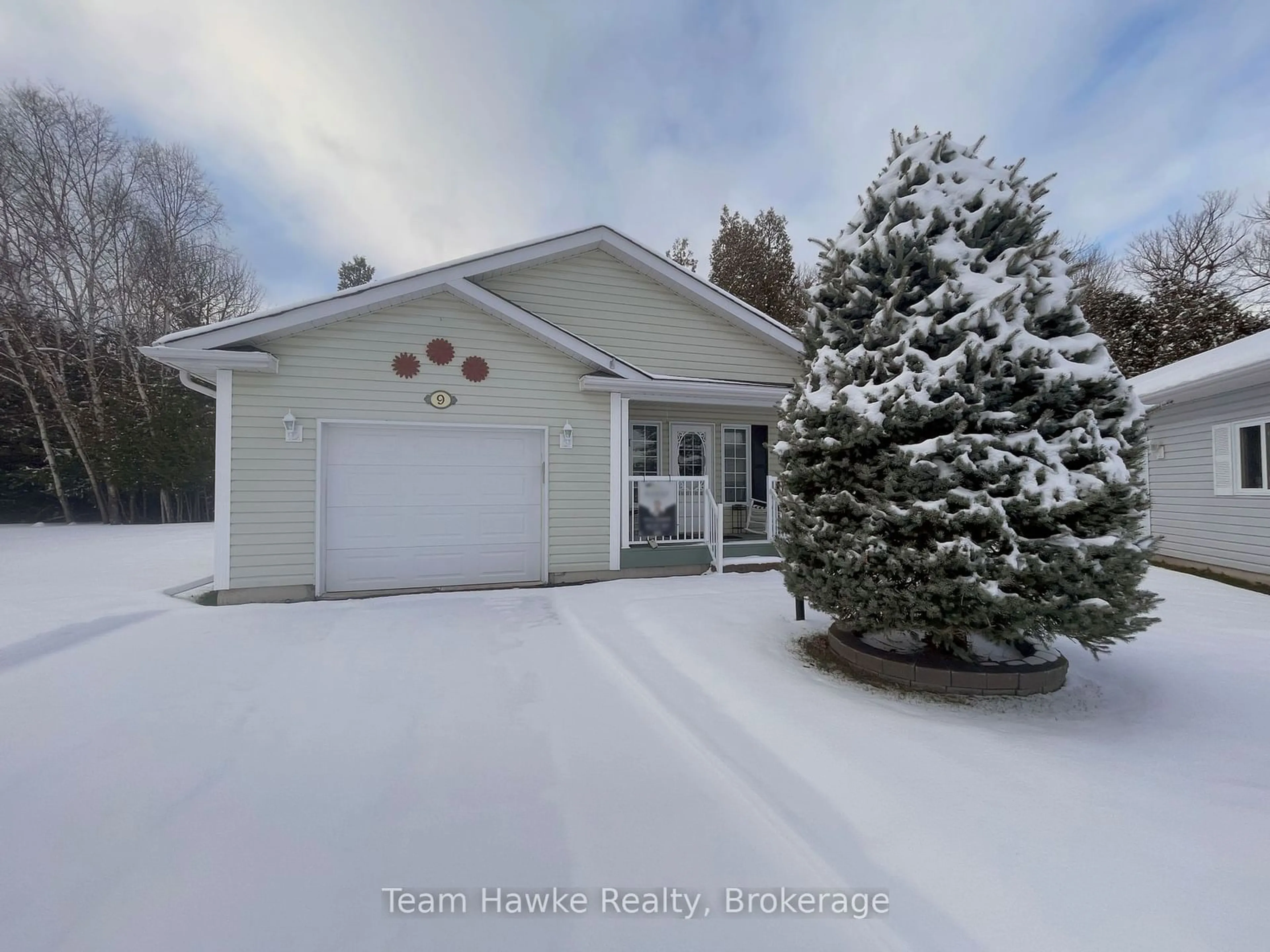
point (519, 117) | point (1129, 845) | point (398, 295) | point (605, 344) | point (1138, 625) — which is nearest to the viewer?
point (1129, 845)

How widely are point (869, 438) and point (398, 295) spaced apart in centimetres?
551

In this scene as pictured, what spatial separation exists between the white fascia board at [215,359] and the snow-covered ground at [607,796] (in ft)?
9.32

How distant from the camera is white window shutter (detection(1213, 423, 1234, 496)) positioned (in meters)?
7.79

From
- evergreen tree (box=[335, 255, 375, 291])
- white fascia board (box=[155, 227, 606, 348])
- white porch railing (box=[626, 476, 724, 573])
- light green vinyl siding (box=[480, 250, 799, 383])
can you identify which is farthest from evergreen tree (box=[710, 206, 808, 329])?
evergreen tree (box=[335, 255, 375, 291])

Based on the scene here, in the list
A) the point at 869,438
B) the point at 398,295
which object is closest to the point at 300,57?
the point at 398,295

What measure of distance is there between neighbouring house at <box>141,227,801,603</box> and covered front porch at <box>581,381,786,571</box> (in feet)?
0.13

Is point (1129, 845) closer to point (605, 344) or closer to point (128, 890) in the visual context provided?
point (128, 890)

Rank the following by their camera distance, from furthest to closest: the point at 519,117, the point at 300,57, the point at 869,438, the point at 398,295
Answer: the point at 519,117, the point at 300,57, the point at 398,295, the point at 869,438

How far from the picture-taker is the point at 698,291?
9.23 m

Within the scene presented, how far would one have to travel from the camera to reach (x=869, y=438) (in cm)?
350

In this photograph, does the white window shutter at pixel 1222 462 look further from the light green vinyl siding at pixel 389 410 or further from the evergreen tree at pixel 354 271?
the evergreen tree at pixel 354 271

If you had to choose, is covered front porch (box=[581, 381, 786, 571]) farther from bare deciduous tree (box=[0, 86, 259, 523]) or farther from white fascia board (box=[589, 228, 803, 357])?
bare deciduous tree (box=[0, 86, 259, 523])

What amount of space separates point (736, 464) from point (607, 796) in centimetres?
795

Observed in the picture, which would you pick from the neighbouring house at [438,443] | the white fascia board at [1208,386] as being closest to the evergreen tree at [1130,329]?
the white fascia board at [1208,386]
